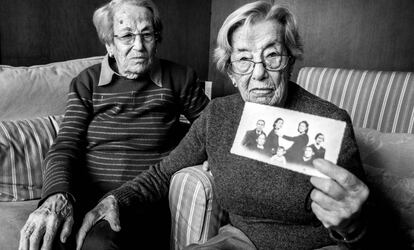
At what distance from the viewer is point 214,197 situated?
128cm

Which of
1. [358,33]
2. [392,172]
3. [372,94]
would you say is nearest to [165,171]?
[392,172]

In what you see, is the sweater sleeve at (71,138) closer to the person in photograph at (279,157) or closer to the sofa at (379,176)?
the sofa at (379,176)

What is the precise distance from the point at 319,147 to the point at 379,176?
0.39 metres

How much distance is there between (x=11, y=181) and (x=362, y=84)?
1.68 m

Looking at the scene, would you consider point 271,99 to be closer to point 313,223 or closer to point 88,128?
point 313,223

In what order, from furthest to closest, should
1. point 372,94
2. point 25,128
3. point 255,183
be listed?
point 372,94 < point 25,128 < point 255,183

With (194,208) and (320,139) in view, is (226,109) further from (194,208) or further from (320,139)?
(320,139)

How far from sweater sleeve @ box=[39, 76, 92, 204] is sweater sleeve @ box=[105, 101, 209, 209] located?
22cm

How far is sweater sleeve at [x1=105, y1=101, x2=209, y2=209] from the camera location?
Answer: 1337 millimetres

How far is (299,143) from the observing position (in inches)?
36.9

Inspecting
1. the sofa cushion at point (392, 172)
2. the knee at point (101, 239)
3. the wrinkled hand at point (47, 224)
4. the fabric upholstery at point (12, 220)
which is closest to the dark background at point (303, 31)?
the fabric upholstery at point (12, 220)

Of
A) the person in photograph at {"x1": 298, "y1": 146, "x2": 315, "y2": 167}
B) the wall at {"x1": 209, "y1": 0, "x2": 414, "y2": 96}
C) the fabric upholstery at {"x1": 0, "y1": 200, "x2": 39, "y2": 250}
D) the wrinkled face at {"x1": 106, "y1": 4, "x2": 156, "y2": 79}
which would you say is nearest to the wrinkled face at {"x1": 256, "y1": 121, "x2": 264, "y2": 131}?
the person in photograph at {"x1": 298, "y1": 146, "x2": 315, "y2": 167}

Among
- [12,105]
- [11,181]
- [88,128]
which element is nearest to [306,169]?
[88,128]

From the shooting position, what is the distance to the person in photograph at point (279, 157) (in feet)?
3.12
